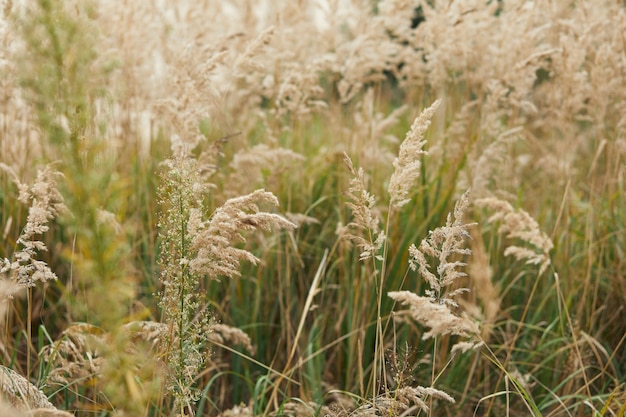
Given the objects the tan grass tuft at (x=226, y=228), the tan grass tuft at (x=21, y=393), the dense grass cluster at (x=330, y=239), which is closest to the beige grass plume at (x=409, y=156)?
the dense grass cluster at (x=330, y=239)

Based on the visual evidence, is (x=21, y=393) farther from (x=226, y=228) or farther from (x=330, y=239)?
(x=330, y=239)

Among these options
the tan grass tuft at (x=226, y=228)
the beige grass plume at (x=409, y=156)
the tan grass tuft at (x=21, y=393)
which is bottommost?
the tan grass tuft at (x=21, y=393)

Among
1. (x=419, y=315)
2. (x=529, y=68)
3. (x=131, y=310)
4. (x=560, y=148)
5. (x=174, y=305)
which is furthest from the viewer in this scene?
(x=560, y=148)

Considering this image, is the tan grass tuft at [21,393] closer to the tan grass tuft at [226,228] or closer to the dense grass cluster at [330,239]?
the dense grass cluster at [330,239]

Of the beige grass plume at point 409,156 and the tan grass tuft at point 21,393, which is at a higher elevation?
the beige grass plume at point 409,156

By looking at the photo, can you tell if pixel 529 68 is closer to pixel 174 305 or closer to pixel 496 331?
pixel 496 331

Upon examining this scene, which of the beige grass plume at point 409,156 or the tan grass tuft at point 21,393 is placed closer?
the tan grass tuft at point 21,393

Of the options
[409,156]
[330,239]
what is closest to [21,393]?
[409,156]

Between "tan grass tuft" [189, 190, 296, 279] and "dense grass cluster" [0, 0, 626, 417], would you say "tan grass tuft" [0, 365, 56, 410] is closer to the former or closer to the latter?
"dense grass cluster" [0, 0, 626, 417]

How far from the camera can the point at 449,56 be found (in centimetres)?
353

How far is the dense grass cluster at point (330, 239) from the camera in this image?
1.79 m

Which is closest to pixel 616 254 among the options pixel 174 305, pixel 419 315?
pixel 419 315

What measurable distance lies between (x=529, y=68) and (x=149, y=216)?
1869 mm

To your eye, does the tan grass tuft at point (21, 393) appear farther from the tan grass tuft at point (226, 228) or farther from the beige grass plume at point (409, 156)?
the beige grass plume at point (409, 156)
